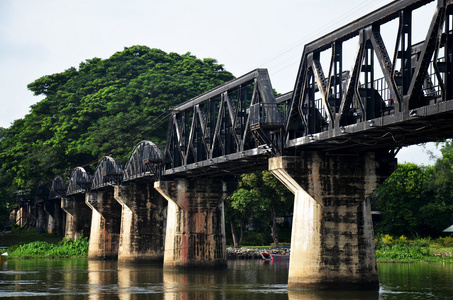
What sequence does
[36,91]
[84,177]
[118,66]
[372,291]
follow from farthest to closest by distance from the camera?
[36,91]
[118,66]
[84,177]
[372,291]

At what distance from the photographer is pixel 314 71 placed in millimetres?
34594

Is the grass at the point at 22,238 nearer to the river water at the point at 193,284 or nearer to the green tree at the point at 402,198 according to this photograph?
the river water at the point at 193,284

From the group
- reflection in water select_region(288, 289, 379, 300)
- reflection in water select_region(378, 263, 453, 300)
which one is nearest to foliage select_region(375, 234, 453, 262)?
reflection in water select_region(378, 263, 453, 300)

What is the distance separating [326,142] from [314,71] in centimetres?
358

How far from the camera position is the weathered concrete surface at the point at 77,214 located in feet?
341

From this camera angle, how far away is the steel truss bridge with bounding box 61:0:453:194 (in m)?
26.3

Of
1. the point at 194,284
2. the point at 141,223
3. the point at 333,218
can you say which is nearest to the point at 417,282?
the point at 333,218

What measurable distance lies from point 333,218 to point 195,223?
74.5ft

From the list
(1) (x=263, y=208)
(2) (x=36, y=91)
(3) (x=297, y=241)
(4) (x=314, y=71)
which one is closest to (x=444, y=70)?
(4) (x=314, y=71)

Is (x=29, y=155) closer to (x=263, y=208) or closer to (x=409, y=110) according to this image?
(x=263, y=208)

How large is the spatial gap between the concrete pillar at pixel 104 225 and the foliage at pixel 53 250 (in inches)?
396

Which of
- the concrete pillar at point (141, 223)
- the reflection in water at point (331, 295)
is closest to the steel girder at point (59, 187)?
the concrete pillar at point (141, 223)

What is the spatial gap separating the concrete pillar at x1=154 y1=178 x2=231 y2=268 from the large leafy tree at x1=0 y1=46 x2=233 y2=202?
29455mm

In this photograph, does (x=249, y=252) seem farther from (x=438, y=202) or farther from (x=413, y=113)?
(x=413, y=113)
